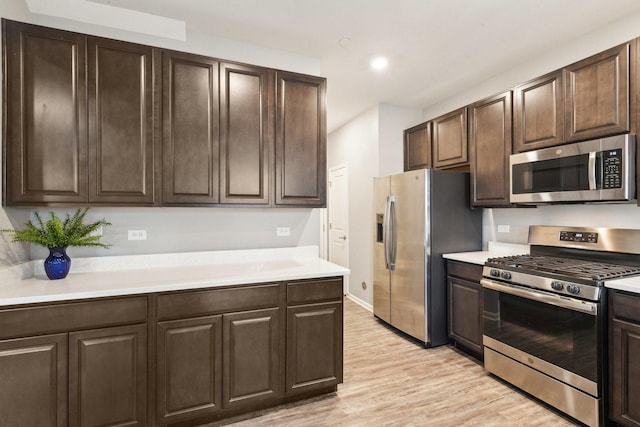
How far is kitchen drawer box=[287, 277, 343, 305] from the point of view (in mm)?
2170

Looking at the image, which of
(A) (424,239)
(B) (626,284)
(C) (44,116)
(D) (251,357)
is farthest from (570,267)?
(C) (44,116)

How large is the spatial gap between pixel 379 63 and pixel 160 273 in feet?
9.04

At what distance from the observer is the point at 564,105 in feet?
7.94

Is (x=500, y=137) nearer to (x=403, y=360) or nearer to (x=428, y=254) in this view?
(x=428, y=254)

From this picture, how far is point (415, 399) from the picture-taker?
2.30m

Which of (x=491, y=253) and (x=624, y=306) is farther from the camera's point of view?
(x=491, y=253)

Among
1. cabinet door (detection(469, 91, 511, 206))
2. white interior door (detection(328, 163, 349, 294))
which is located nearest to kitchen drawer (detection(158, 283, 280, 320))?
cabinet door (detection(469, 91, 511, 206))

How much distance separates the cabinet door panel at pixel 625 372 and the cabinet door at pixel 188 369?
2412 millimetres

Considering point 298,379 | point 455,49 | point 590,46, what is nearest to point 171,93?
point 298,379

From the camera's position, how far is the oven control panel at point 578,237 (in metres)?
2.43

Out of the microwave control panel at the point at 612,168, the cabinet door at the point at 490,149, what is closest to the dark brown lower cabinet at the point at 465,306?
the cabinet door at the point at 490,149

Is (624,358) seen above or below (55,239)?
Answer: below

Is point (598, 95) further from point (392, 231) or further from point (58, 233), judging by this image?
point (58, 233)

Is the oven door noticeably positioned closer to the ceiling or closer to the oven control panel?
the oven control panel
